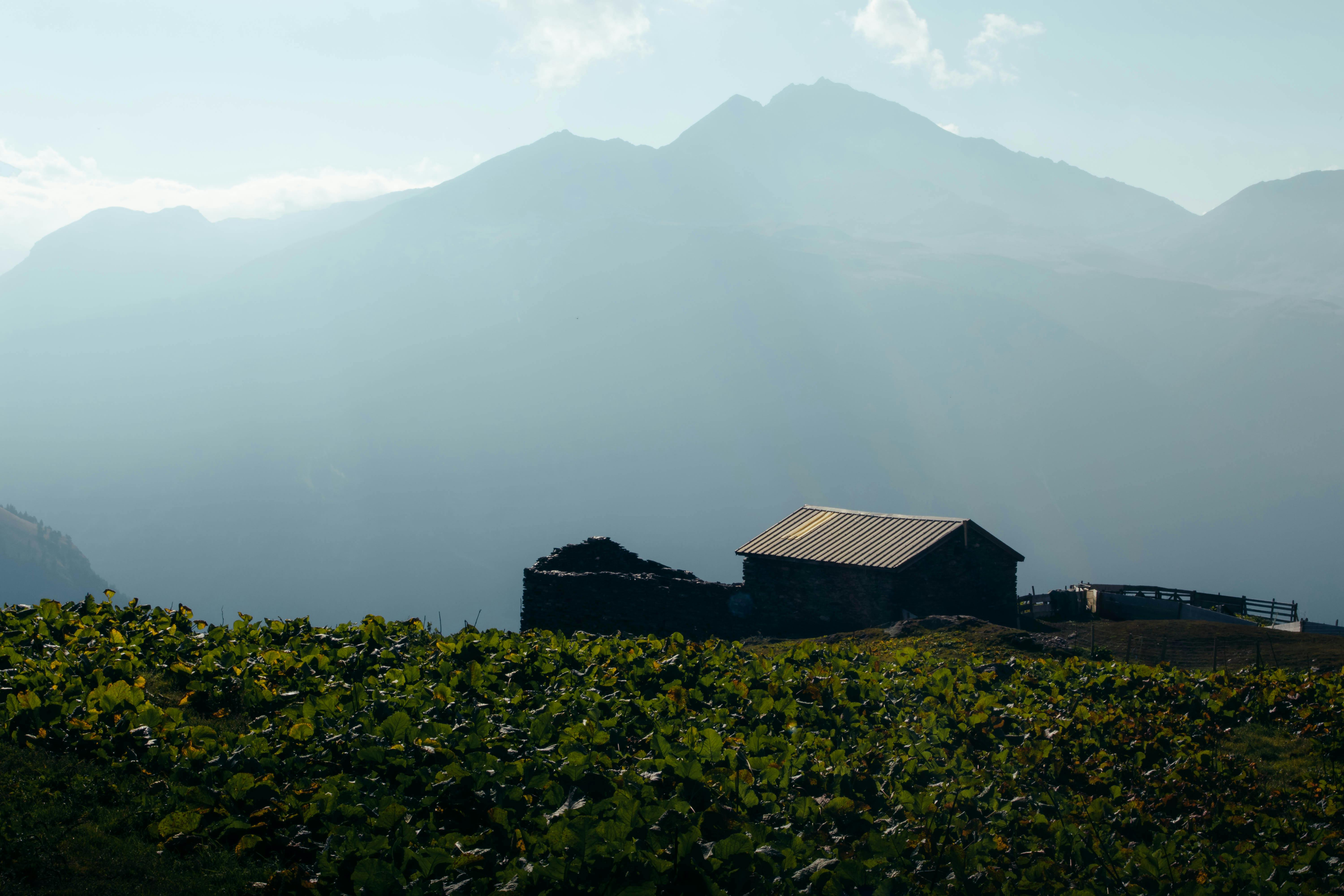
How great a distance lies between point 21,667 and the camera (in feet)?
42.9

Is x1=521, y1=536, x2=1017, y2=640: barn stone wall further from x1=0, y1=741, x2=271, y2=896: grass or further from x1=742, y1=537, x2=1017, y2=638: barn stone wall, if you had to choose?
x1=0, y1=741, x2=271, y2=896: grass

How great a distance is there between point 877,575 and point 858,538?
9.53 ft

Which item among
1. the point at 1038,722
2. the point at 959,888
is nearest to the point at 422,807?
the point at 959,888

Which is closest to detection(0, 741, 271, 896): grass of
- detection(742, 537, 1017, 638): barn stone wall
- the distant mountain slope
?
detection(742, 537, 1017, 638): barn stone wall

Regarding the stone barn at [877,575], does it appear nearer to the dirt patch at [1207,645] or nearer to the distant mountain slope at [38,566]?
the dirt patch at [1207,645]

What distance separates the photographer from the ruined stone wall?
30266 mm

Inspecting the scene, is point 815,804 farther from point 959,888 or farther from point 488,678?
point 488,678

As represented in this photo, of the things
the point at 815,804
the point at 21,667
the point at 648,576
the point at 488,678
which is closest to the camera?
the point at 815,804

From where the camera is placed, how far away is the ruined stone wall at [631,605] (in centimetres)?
3027

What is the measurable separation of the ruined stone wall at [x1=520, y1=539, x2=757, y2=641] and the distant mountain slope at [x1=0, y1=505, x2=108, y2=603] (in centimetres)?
14982

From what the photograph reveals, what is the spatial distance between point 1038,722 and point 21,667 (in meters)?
15.6

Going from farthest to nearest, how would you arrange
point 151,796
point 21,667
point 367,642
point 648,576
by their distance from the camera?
point 648,576
point 367,642
point 21,667
point 151,796

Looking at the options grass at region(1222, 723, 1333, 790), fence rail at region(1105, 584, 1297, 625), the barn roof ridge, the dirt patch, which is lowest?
fence rail at region(1105, 584, 1297, 625)

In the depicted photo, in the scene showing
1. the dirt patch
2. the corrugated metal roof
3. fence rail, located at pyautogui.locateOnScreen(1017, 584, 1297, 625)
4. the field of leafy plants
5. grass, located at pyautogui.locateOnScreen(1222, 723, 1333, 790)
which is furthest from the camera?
fence rail, located at pyautogui.locateOnScreen(1017, 584, 1297, 625)
